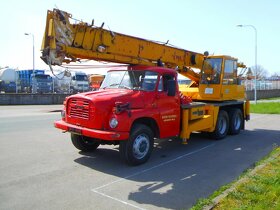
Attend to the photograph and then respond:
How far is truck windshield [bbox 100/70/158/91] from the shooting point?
829cm

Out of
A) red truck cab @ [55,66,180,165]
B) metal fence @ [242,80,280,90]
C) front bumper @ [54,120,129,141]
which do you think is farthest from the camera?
metal fence @ [242,80,280,90]

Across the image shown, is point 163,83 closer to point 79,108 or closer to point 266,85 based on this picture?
point 79,108

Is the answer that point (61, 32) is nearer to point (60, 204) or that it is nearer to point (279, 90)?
point (60, 204)

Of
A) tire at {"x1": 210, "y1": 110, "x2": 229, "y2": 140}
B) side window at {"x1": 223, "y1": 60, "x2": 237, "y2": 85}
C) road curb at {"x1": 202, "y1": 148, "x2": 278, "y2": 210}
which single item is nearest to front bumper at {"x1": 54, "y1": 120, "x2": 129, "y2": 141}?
road curb at {"x1": 202, "y1": 148, "x2": 278, "y2": 210}

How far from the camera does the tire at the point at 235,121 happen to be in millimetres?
12322

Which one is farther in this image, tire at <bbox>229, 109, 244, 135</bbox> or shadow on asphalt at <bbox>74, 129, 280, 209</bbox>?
tire at <bbox>229, 109, 244, 135</bbox>

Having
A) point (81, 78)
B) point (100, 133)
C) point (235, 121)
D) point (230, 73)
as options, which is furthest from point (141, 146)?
point (81, 78)

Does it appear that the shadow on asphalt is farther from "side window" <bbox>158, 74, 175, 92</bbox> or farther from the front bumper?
"side window" <bbox>158, 74, 175, 92</bbox>

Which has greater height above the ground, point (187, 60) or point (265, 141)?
point (187, 60)

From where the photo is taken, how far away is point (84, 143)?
8742 mm

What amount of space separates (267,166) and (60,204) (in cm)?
439

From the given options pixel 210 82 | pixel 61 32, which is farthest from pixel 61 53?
pixel 210 82

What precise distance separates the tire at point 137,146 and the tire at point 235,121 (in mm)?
5510

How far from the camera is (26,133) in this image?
1195cm
